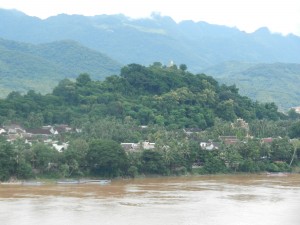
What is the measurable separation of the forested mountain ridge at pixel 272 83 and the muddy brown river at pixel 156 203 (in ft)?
235

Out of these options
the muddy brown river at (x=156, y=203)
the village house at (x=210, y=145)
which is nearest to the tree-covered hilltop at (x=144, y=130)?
the village house at (x=210, y=145)

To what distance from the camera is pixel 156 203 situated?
98.4 feet

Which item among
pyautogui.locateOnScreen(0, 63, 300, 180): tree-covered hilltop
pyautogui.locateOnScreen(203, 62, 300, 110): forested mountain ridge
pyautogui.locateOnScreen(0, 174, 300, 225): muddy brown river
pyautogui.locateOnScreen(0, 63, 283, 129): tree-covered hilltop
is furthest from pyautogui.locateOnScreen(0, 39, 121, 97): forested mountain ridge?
pyautogui.locateOnScreen(0, 174, 300, 225): muddy brown river

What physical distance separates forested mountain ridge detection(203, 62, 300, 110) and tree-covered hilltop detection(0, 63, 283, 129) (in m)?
42.7

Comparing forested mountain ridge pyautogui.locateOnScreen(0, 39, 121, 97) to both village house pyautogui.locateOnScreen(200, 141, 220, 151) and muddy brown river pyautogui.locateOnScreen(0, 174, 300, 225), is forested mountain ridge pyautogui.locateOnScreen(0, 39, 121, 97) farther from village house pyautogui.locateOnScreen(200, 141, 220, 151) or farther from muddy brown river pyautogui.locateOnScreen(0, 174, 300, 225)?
muddy brown river pyautogui.locateOnScreen(0, 174, 300, 225)

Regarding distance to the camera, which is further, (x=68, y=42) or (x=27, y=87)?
(x=68, y=42)

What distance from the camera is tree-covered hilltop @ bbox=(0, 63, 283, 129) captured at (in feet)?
184

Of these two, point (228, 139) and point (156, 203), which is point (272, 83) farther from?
point (156, 203)

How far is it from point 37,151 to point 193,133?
1778 centimetres

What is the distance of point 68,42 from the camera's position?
140m

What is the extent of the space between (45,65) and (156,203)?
83578 mm

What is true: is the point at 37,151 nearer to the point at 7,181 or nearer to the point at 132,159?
the point at 7,181

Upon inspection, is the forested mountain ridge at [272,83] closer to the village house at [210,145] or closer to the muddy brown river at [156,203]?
the village house at [210,145]

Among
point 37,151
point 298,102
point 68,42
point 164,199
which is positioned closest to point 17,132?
point 37,151
